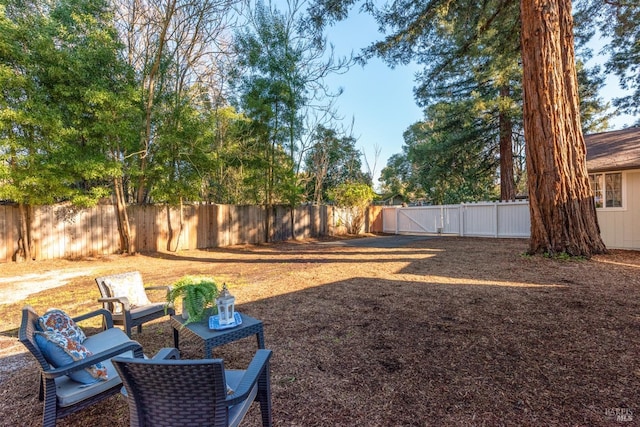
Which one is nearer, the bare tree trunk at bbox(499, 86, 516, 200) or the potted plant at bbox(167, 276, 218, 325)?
the potted plant at bbox(167, 276, 218, 325)

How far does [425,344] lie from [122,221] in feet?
29.7

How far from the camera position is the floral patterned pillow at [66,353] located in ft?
5.91

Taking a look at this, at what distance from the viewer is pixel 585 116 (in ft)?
41.5

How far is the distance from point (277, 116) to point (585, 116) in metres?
12.4

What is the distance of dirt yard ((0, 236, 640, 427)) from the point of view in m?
2.02

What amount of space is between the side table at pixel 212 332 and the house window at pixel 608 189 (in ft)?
33.6

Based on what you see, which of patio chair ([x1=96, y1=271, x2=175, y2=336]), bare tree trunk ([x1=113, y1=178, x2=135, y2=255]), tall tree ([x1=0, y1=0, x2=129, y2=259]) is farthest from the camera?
bare tree trunk ([x1=113, y1=178, x2=135, y2=255])

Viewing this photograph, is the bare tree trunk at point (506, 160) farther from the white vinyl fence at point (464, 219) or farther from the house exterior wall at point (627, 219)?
the house exterior wall at point (627, 219)

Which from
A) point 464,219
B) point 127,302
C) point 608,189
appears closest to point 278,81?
point 464,219

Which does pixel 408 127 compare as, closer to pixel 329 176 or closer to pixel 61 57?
pixel 329 176

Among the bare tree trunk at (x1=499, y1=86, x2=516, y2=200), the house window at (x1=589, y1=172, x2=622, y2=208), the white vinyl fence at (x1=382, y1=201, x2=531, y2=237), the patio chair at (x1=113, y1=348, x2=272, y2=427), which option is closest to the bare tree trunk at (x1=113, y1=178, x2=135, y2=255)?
the patio chair at (x1=113, y1=348, x2=272, y2=427)

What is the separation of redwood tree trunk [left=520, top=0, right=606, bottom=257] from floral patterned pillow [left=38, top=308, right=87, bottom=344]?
8.02m

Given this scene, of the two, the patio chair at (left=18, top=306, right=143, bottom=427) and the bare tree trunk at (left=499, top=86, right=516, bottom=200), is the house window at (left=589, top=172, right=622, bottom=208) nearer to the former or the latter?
the bare tree trunk at (left=499, top=86, right=516, bottom=200)

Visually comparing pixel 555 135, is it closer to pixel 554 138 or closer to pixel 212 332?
pixel 554 138
